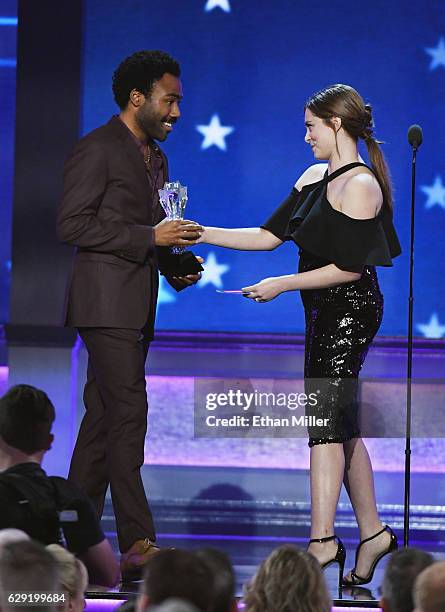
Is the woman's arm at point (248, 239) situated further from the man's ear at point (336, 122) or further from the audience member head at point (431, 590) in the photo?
the audience member head at point (431, 590)

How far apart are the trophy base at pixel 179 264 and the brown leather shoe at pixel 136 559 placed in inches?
32.7

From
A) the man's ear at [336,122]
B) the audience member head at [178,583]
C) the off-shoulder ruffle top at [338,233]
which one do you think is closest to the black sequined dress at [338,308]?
the off-shoulder ruffle top at [338,233]

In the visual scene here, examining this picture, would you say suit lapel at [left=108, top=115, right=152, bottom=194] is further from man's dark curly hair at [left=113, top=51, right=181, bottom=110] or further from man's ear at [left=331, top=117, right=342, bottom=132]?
man's ear at [left=331, top=117, right=342, bottom=132]

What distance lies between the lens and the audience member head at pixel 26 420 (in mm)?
2959

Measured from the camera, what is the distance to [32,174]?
5.50 metres

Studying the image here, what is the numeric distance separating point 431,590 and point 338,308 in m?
1.72

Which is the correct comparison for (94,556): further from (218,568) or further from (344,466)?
(344,466)

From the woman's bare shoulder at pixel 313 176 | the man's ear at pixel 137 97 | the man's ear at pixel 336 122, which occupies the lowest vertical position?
the woman's bare shoulder at pixel 313 176

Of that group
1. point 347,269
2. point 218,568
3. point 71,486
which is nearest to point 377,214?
point 347,269

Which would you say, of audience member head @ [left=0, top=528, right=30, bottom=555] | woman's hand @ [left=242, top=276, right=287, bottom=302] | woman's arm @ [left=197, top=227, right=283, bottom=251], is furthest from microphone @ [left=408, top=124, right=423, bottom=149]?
audience member head @ [left=0, top=528, right=30, bottom=555]

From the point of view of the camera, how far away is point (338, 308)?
12.4 feet

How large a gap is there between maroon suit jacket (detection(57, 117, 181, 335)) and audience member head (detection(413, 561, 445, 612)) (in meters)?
1.82

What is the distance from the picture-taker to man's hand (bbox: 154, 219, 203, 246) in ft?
12.4

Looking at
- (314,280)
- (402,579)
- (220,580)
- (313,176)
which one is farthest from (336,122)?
(220,580)
